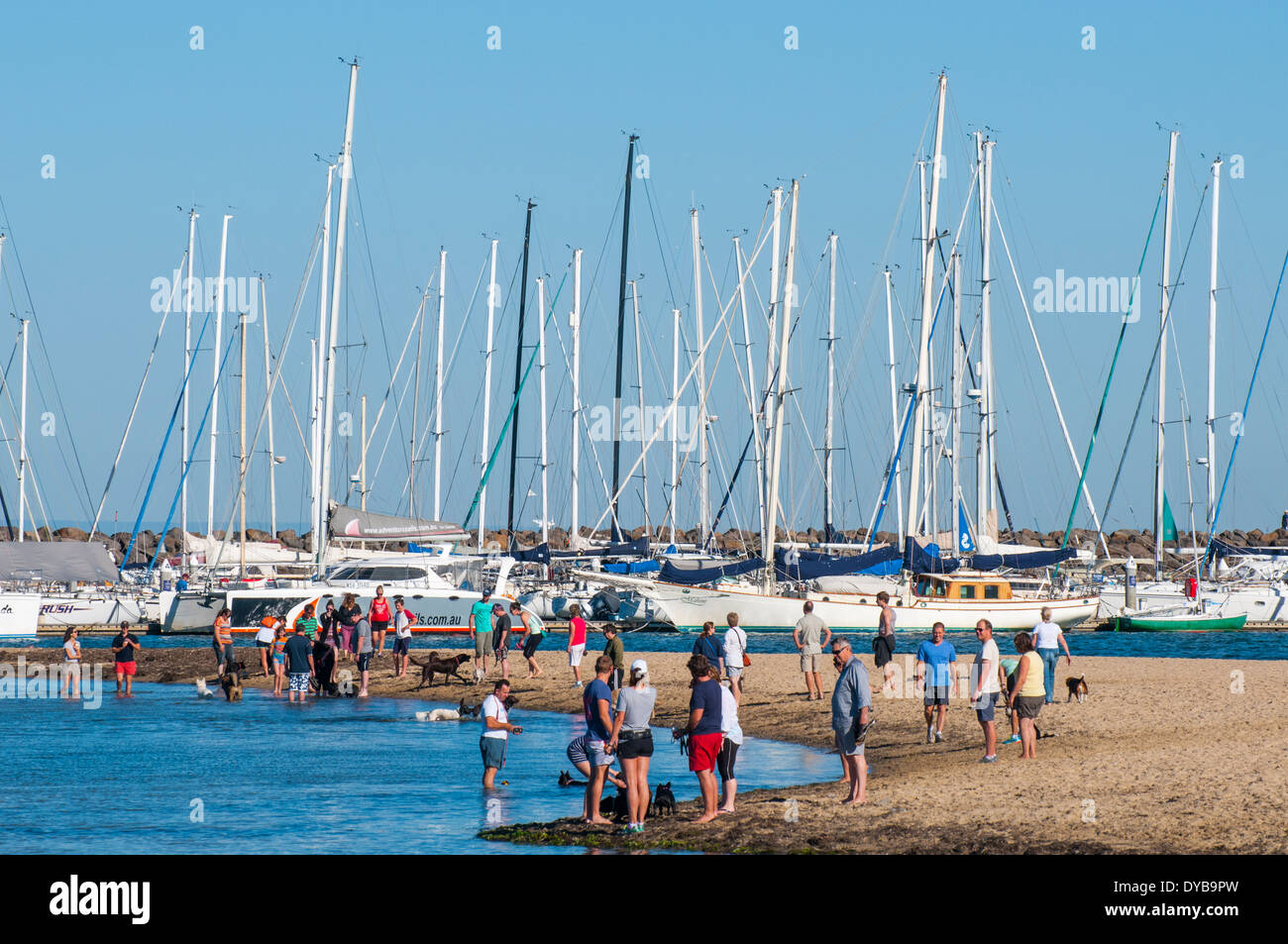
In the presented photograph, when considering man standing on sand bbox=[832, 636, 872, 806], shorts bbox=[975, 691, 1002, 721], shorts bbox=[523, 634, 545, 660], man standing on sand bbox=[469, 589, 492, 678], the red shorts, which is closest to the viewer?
the red shorts

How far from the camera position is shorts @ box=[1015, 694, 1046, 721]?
18.7 metres

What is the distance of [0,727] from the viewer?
88.5ft

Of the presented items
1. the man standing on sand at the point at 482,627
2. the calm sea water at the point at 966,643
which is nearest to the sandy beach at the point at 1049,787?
the man standing on sand at the point at 482,627

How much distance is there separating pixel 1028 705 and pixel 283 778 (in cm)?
1016

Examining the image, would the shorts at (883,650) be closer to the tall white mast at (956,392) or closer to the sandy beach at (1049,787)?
the sandy beach at (1049,787)

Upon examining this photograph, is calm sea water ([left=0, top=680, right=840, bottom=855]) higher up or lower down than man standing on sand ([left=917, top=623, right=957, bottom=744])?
lower down

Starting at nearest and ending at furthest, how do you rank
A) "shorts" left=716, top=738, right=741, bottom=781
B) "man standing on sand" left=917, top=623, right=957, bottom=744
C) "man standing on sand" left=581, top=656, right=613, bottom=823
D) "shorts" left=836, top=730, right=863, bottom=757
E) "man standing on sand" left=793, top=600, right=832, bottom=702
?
"man standing on sand" left=581, top=656, right=613, bottom=823, "shorts" left=716, top=738, right=741, bottom=781, "shorts" left=836, top=730, right=863, bottom=757, "man standing on sand" left=917, top=623, right=957, bottom=744, "man standing on sand" left=793, top=600, right=832, bottom=702

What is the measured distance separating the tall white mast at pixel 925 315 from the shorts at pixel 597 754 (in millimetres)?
31111

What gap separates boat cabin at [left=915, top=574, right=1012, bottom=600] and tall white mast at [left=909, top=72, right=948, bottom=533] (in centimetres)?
280

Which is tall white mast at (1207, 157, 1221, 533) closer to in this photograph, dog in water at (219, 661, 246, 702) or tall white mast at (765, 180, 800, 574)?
tall white mast at (765, 180, 800, 574)

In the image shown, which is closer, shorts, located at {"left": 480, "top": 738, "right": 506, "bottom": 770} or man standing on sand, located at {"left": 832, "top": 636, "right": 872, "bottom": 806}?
man standing on sand, located at {"left": 832, "top": 636, "right": 872, "bottom": 806}

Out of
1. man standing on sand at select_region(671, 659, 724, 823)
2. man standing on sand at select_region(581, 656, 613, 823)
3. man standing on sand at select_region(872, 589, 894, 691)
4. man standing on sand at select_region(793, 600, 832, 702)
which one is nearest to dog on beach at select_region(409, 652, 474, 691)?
man standing on sand at select_region(793, 600, 832, 702)
